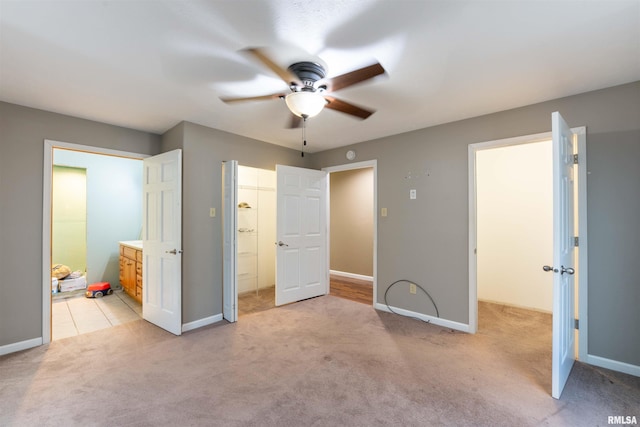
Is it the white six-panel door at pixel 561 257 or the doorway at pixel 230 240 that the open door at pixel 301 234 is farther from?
the white six-panel door at pixel 561 257

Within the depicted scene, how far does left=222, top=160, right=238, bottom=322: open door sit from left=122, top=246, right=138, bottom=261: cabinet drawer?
5.75ft

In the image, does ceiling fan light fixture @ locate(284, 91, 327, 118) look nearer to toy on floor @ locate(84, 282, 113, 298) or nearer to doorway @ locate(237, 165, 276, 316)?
doorway @ locate(237, 165, 276, 316)

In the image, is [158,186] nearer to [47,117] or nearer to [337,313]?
[47,117]

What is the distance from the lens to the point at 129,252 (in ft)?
14.3

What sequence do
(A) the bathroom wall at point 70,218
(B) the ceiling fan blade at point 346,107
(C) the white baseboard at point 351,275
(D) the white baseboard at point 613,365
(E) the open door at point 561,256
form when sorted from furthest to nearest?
1. (C) the white baseboard at point 351,275
2. (A) the bathroom wall at point 70,218
3. (D) the white baseboard at point 613,365
4. (B) the ceiling fan blade at point 346,107
5. (E) the open door at point 561,256

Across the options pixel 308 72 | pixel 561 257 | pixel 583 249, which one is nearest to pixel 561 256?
pixel 561 257

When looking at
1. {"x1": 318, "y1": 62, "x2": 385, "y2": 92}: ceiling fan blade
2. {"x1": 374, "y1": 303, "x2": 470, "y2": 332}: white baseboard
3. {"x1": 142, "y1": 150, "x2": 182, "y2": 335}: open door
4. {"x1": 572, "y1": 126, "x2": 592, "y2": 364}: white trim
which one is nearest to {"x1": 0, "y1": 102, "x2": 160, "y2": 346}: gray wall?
{"x1": 142, "y1": 150, "x2": 182, "y2": 335}: open door

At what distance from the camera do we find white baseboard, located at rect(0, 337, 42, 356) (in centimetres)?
258

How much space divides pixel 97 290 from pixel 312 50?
481 centimetres

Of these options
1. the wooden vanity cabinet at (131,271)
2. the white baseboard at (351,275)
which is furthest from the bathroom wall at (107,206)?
the white baseboard at (351,275)

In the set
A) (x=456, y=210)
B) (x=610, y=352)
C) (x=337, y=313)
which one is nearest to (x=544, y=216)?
(x=456, y=210)

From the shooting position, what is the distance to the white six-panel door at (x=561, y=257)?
1936 millimetres

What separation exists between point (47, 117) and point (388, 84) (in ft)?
11.1

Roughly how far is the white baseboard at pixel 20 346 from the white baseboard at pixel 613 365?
16.9 ft
